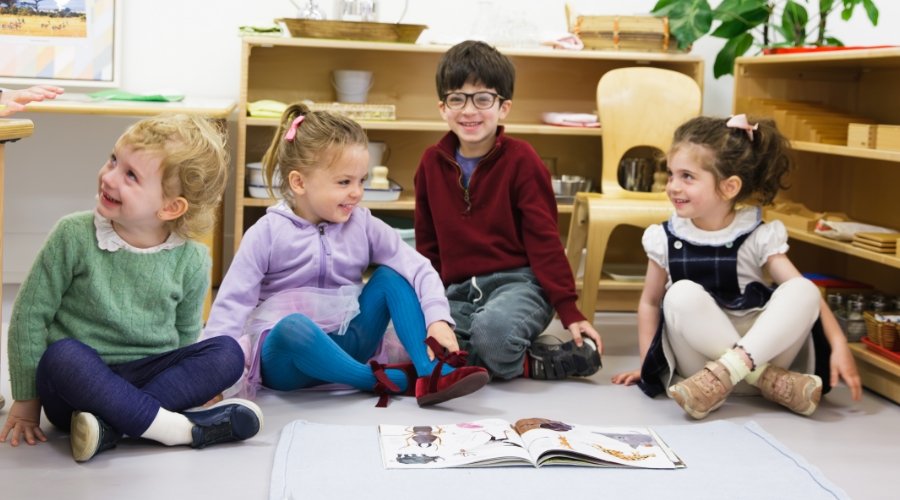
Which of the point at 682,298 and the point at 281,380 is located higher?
the point at 682,298

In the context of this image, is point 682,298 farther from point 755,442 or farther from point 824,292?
point 824,292

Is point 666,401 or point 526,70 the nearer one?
point 666,401

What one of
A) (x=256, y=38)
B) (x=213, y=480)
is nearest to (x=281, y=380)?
(x=213, y=480)

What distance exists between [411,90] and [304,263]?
1.59 meters

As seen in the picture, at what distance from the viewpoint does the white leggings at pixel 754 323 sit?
2.19 m

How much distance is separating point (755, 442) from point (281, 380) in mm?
986

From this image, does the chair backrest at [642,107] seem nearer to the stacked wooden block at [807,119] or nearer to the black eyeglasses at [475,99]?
the stacked wooden block at [807,119]

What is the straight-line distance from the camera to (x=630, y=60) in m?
3.61

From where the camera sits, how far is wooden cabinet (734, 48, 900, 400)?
300 centimetres

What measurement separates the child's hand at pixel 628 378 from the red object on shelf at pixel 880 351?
55 centimetres

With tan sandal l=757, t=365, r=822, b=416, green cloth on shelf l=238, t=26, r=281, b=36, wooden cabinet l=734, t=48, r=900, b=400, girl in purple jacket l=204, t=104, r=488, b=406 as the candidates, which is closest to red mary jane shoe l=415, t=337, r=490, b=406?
girl in purple jacket l=204, t=104, r=488, b=406

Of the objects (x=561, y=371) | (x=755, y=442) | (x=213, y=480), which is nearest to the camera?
(x=213, y=480)

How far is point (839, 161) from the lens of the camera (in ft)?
10.4

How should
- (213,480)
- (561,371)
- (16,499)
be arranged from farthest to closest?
(561,371) → (213,480) → (16,499)
